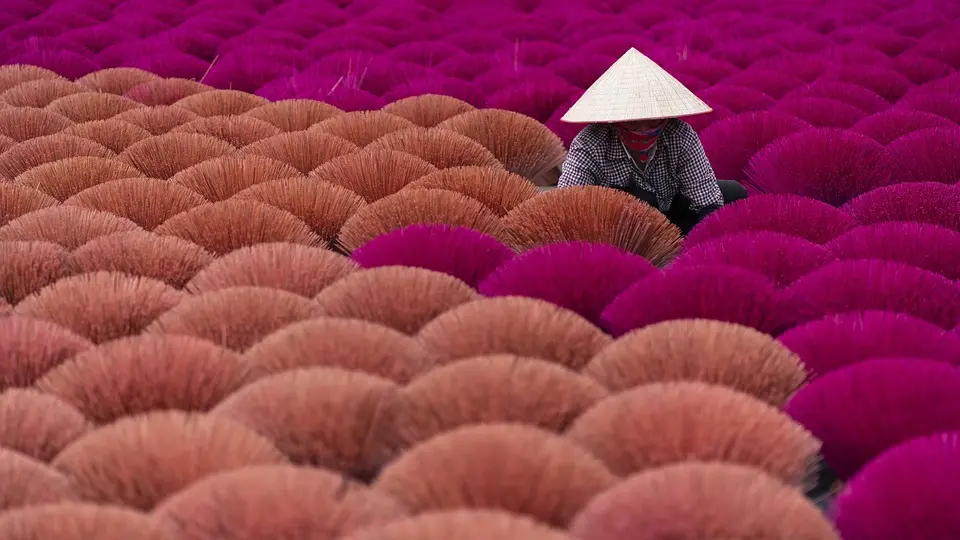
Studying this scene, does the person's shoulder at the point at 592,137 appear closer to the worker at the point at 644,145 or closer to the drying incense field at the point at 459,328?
the worker at the point at 644,145

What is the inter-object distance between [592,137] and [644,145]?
0.22ft

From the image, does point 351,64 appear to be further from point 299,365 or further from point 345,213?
point 299,365

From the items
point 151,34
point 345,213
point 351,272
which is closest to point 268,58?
point 151,34

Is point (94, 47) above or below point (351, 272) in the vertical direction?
below

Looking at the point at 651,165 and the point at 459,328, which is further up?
the point at 459,328

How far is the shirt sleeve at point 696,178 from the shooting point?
4.94 ft

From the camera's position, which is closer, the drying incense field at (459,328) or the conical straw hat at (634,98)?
the drying incense field at (459,328)

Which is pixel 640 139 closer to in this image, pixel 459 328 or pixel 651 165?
pixel 651 165

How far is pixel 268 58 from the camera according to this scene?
7.12 ft

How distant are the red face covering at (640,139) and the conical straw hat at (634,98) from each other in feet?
0.10

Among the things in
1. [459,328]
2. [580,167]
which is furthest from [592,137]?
[459,328]

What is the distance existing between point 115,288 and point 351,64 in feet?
3.91

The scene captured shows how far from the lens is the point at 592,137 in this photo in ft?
5.08

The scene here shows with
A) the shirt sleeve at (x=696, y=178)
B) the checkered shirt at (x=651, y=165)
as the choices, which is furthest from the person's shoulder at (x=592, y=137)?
the shirt sleeve at (x=696, y=178)
